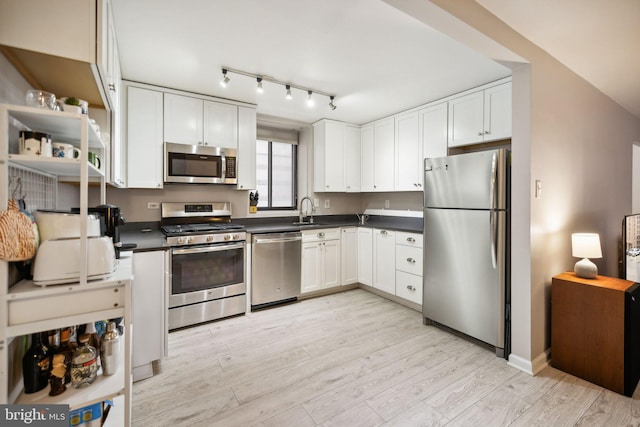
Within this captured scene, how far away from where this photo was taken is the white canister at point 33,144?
102 cm

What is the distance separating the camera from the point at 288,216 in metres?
4.24

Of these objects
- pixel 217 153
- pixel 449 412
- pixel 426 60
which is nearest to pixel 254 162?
pixel 217 153

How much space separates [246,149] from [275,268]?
1.50 meters

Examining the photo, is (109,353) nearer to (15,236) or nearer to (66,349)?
(66,349)

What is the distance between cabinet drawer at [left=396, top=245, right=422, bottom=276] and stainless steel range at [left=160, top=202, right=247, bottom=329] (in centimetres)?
184

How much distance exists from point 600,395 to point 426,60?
2734 millimetres

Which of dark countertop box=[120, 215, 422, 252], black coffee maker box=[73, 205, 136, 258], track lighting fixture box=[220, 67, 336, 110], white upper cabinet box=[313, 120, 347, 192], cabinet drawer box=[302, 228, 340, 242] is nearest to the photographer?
black coffee maker box=[73, 205, 136, 258]

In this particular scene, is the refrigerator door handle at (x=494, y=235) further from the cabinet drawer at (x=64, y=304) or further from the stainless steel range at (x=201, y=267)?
the cabinet drawer at (x=64, y=304)

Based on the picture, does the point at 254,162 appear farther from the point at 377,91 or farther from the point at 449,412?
the point at 449,412

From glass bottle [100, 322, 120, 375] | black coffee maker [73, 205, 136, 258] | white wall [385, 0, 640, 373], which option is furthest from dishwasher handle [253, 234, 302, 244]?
white wall [385, 0, 640, 373]

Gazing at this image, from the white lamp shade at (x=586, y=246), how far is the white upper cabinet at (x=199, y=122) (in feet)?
11.4

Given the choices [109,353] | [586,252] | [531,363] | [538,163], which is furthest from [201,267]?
[586,252]

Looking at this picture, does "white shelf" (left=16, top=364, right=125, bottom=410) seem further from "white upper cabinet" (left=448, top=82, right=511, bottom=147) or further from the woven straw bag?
"white upper cabinet" (left=448, top=82, right=511, bottom=147)

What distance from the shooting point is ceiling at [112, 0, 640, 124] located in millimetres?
1783
